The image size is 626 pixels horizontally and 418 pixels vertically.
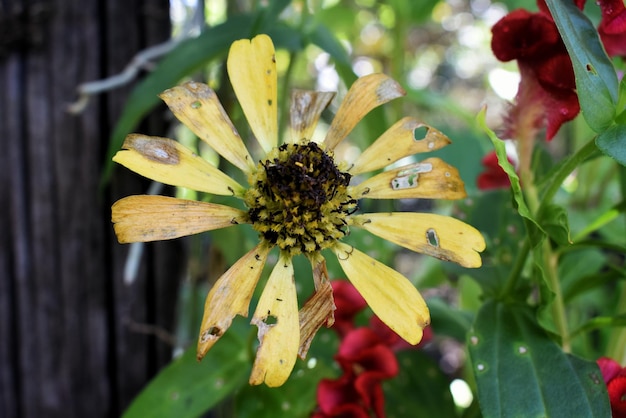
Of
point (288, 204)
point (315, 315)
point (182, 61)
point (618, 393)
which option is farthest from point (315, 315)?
point (182, 61)

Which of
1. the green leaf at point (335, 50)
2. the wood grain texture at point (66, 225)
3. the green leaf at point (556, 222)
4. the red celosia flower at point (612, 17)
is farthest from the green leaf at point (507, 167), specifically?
the wood grain texture at point (66, 225)

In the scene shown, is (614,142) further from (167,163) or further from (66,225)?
(66,225)

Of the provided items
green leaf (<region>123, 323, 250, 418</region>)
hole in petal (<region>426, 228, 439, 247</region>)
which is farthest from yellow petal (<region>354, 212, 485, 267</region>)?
green leaf (<region>123, 323, 250, 418</region>)

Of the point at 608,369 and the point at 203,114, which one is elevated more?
the point at 203,114

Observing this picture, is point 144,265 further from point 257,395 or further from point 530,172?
point 530,172

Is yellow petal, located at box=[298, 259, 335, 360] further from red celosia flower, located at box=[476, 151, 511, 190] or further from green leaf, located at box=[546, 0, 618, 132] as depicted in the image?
red celosia flower, located at box=[476, 151, 511, 190]

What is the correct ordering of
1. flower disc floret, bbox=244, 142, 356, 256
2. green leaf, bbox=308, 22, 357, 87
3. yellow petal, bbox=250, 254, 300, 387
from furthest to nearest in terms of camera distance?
green leaf, bbox=308, 22, 357, 87 < flower disc floret, bbox=244, 142, 356, 256 < yellow petal, bbox=250, 254, 300, 387

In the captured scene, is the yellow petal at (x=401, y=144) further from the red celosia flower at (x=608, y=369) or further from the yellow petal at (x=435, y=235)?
the red celosia flower at (x=608, y=369)
